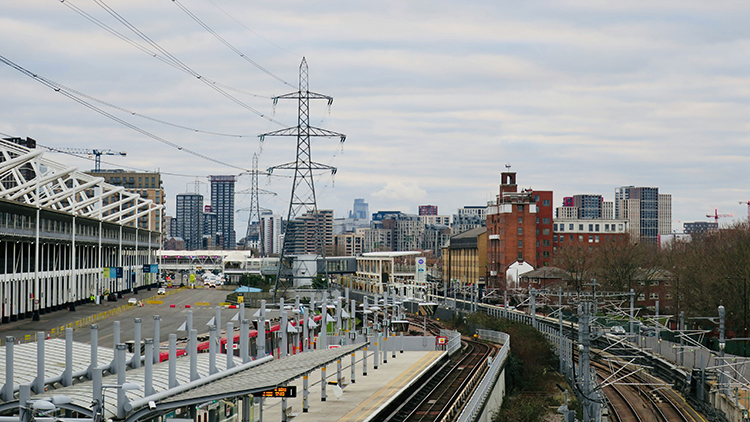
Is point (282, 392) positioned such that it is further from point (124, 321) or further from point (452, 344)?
point (124, 321)

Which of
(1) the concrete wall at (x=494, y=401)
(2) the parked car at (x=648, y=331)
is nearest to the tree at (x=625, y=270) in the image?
(2) the parked car at (x=648, y=331)

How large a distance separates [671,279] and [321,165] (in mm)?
40981

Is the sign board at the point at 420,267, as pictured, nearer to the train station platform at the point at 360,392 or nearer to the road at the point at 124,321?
the road at the point at 124,321

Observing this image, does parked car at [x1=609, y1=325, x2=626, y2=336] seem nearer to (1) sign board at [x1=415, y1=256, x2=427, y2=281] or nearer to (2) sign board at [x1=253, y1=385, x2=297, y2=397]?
(2) sign board at [x1=253, y1=385, x2=297, y2=397]

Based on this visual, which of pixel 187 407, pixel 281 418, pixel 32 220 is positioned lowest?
pixel 281 418

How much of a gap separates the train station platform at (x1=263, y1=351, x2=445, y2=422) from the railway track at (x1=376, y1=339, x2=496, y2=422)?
642 millimetres

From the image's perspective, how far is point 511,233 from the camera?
13562 centimetres

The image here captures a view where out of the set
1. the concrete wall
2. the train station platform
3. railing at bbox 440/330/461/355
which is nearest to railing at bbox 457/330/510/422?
the concrete wall

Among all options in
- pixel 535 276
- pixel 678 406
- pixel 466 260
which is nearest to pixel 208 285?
pixel 466 260

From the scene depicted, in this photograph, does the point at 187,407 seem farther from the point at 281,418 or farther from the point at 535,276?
the point at 535,276

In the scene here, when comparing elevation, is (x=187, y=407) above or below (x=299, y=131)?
below

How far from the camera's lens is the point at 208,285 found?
146 m

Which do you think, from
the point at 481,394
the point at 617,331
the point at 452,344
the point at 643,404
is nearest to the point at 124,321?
the point at 452,344

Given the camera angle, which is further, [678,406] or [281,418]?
[678,406]
